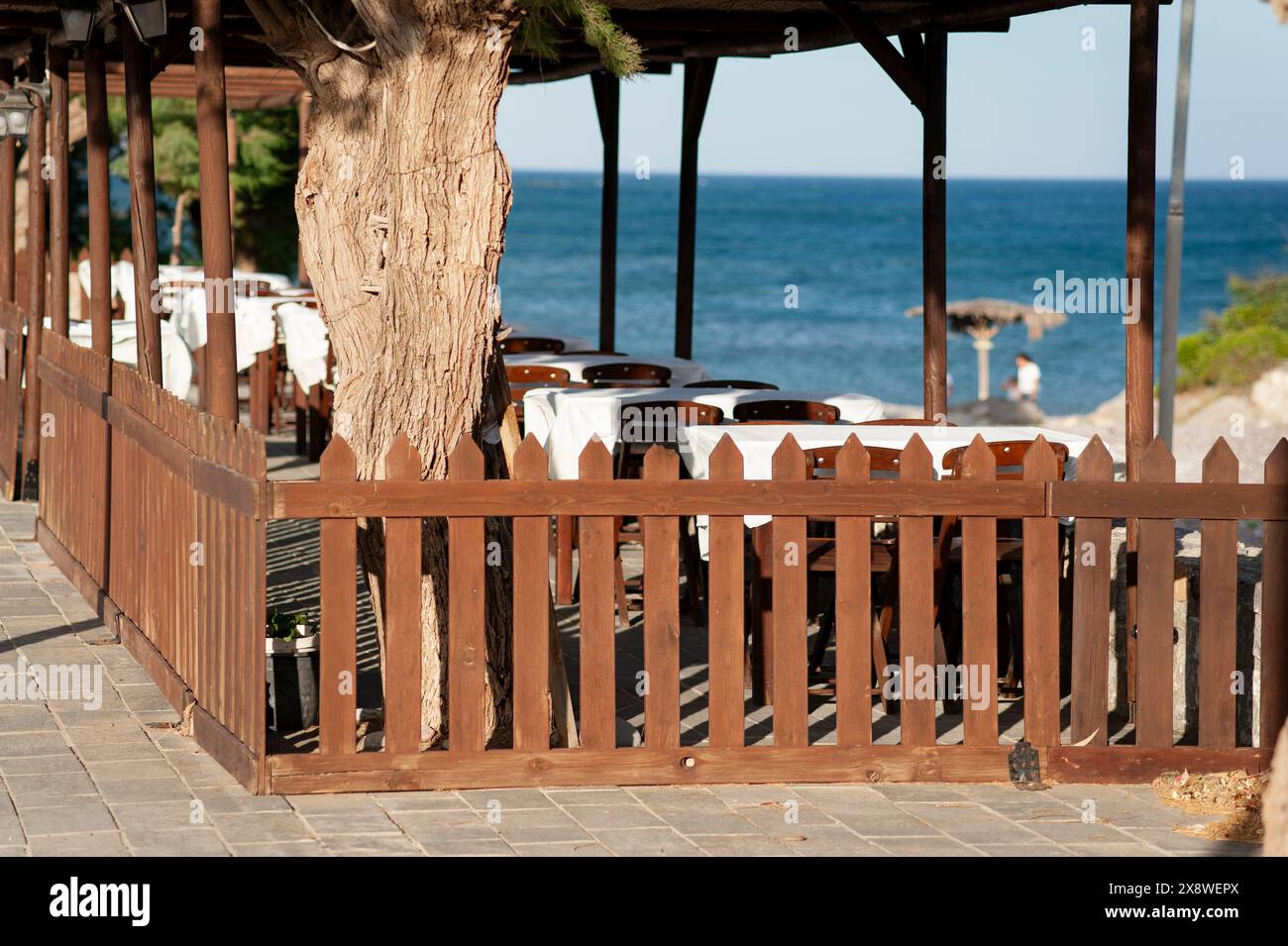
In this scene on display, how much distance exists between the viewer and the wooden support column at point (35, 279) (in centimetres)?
1130

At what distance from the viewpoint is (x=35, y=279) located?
11930mm

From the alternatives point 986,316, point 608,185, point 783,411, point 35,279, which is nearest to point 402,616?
point 783,411

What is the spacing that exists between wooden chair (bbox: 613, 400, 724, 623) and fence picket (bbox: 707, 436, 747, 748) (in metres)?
2.83

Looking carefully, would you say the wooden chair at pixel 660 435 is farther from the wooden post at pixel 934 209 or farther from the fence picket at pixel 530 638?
the fence picket at pixel 530 638

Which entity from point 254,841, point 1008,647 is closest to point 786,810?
point 254,841

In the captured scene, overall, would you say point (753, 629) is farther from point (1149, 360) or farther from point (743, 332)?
point (743, 332)

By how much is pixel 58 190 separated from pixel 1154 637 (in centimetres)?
829

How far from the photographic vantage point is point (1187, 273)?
71.7 m

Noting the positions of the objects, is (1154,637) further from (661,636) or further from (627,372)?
(627,372)

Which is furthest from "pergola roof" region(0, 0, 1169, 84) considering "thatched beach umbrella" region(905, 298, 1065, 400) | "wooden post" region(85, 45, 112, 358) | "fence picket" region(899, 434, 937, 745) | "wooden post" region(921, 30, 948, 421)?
"thatched beach umbrella" region(905, 298, 1065, 400)

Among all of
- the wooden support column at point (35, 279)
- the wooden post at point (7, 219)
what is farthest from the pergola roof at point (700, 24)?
the wooden post at point (7, 219)

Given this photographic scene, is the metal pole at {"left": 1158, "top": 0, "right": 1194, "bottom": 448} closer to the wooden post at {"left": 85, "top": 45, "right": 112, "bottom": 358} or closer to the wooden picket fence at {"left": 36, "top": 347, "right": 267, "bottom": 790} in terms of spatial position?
the wooden post at {"left": 85, "top": 45, "right": 112, "bottom": 358}

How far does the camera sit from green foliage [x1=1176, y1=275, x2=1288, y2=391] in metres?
32.0
